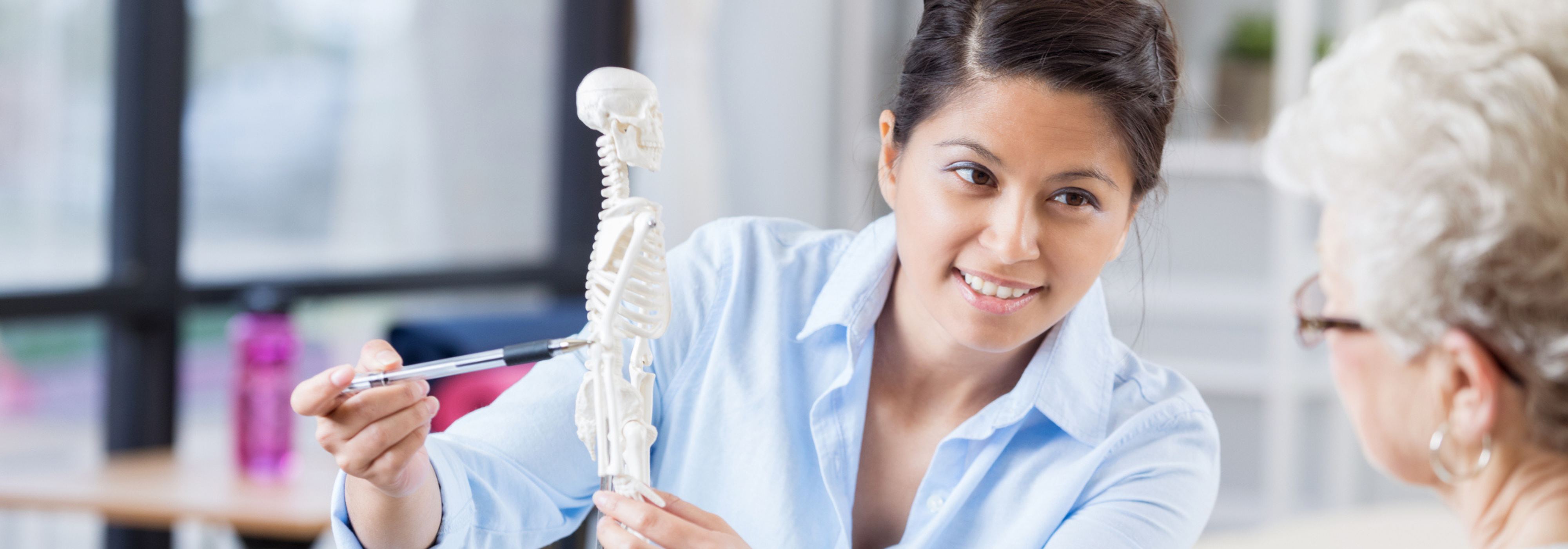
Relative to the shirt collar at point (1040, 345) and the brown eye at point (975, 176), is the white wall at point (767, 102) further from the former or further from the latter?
the brown eye at point (975, 176)

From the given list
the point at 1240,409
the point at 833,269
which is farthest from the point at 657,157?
the point at 1240,409

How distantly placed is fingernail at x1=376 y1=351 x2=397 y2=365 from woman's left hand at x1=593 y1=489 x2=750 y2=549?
199 millimetres

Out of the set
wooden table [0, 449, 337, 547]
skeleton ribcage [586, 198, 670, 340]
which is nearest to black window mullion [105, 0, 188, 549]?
wooden table [0, 449, 337, 547]

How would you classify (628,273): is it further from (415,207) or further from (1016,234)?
(415,207)

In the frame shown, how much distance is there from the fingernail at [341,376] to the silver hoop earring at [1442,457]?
0.79 m

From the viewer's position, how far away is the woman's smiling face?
121 cm

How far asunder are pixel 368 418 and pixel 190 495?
1159 millimetres

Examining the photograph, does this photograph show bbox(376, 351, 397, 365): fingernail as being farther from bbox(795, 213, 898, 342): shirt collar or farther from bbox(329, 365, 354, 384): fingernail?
bbox(795, 213, 898, 342): shirt collar

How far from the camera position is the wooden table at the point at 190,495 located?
6.15 feet

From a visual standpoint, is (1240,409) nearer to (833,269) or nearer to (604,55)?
(604,55)

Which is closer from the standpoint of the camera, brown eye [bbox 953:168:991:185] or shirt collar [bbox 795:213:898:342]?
brown eye [bbox 953:168:991:185]

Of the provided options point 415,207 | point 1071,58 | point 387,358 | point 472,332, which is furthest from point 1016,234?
point 415,207

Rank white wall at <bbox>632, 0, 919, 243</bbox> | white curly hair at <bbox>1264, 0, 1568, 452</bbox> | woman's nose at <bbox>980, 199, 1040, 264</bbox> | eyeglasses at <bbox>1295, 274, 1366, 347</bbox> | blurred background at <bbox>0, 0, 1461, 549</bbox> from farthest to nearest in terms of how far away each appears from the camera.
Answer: white wall at <bbox>632, 0, 919, 243</bbox>, blurred background at <bbox>0, 0, 1461, 549</bbox>, woman's nose at <bbox>980, 199, 1040, 264</bbox>, eyeglasses at <bbox>1295, 274, 1366, 347</bbox>, white curly hair at <bbox>1264, 0, 1568, 452</bbox>

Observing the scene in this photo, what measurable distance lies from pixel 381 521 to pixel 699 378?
40 cm
